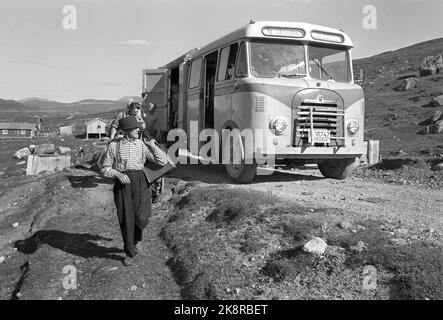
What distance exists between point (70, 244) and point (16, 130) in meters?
71.7

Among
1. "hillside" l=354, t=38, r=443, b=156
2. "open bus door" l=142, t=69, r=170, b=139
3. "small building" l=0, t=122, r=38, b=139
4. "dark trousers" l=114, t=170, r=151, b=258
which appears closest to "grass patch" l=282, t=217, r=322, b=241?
"dark trousers" l=114, t=170, r=151, b=258

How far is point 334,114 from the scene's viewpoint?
9875 mm

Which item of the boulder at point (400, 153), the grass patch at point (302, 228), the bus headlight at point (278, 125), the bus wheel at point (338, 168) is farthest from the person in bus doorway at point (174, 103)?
the boulder at point (400, 153)

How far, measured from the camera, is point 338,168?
37.3 ft

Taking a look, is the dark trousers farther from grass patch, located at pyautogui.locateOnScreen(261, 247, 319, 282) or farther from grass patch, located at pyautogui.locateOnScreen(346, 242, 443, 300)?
grass patch, located at pyautogui.locateOnScreen(346, 242, 443, 300)

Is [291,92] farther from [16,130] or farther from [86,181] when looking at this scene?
[16,130]

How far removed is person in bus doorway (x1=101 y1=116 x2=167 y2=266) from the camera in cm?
640

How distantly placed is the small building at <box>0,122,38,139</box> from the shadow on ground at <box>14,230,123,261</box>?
67.8m

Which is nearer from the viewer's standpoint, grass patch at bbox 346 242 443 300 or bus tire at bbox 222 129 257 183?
grass patch at bbox 346 242 443 300

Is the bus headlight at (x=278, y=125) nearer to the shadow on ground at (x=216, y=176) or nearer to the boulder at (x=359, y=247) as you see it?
the shadow on ground at (x=216, y=176)

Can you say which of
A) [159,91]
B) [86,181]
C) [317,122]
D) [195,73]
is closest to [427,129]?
[159,91]

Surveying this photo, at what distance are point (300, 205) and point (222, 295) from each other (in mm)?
2756

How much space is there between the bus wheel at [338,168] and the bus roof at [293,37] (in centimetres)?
278

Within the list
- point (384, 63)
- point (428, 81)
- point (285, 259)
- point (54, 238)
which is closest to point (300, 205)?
point (285, 259)
